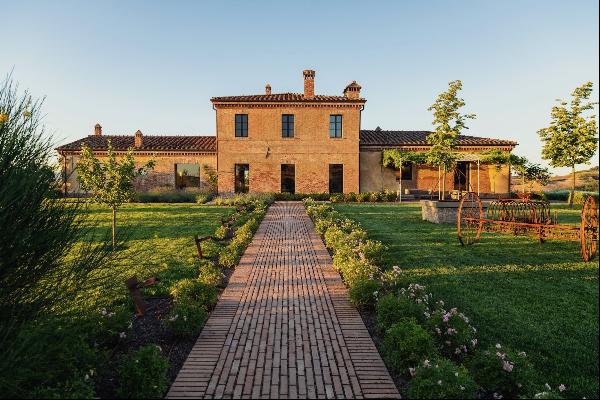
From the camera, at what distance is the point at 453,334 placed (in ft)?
12.6

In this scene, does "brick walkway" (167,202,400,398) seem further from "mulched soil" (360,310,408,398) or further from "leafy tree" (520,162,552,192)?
"leafy tree" (520,162,552,192)

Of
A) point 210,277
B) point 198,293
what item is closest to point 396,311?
point 198,293

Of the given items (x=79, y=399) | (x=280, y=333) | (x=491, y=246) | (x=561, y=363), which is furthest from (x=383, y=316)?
(x=491, y=246)

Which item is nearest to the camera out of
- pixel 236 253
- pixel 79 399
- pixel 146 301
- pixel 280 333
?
pixel 79 399

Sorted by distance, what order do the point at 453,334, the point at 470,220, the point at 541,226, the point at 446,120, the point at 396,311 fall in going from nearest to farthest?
the point at 453,334 → the point at 396,311 → the point at 541,226 → the point at 470,220 → the point at 446,120

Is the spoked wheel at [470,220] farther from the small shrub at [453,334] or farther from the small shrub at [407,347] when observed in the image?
the small shrub at [407,347]

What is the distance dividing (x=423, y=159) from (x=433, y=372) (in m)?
22.3

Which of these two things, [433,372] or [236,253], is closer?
[433,372]

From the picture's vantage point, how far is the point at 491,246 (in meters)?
9.47

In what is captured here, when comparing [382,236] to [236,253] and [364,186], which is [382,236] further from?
[364,186]

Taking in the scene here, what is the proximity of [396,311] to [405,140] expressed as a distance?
76.5 ft

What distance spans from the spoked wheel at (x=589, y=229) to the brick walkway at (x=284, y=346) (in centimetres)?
490

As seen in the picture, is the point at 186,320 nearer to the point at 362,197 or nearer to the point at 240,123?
the point at 362,197

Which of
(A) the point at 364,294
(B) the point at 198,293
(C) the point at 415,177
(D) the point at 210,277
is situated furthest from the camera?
(C) the point at 415,177
